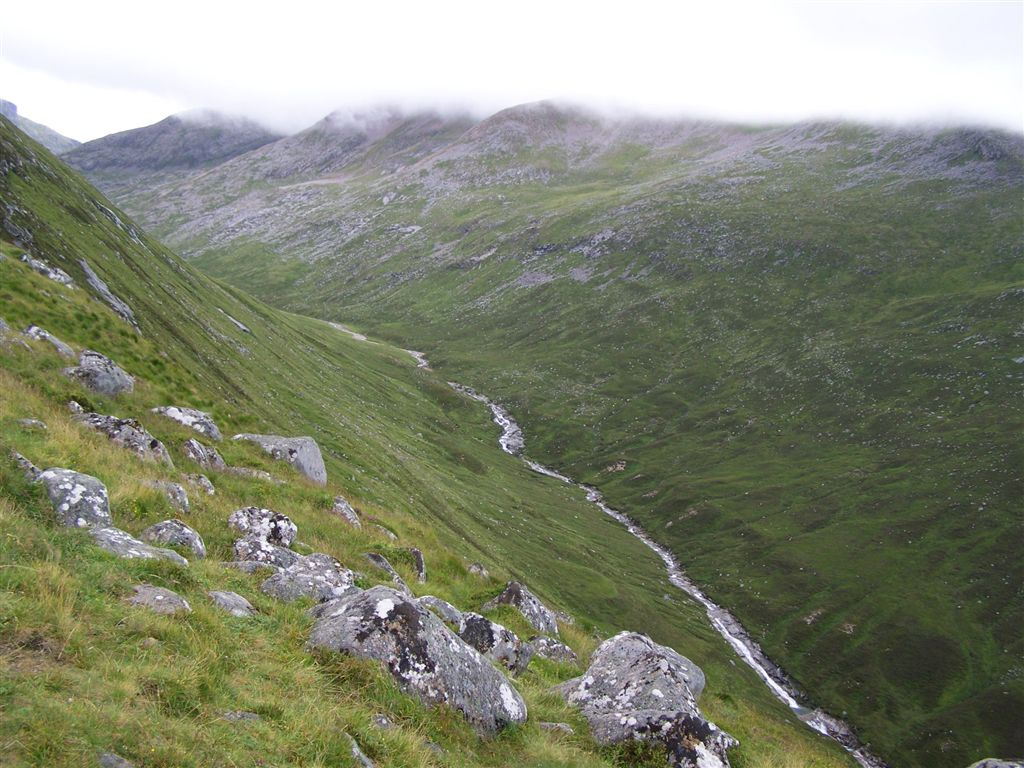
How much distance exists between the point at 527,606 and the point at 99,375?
67.1 feet

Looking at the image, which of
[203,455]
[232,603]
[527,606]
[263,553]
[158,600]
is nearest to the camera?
[158,600]

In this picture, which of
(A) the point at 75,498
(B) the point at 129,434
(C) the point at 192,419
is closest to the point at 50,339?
(C) the point at 192,419

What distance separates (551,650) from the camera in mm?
22422

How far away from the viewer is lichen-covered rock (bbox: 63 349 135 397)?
83.9 feet

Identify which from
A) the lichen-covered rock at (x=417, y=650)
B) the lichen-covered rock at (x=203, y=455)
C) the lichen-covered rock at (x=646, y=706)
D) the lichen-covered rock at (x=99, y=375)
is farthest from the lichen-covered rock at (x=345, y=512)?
the lichen-covered rock at (x=417, y=650)

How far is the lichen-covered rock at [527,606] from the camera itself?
25.5 metres

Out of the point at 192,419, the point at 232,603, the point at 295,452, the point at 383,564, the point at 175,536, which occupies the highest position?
the point at 175,536

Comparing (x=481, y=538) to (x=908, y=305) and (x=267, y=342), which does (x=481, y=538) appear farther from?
→ (x=908, y=305)

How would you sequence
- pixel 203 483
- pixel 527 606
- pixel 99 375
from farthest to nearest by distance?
1. pixel 99 375
2. pixel 527 606
3. pixel 203 483

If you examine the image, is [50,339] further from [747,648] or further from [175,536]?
[747,648]

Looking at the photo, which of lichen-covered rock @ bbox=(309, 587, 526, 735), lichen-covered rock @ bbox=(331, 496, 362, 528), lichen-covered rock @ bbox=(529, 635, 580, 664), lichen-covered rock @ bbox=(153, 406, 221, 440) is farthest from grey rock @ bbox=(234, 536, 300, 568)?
lichen-covered rock @ bbox=(153, 406, 221, 440)

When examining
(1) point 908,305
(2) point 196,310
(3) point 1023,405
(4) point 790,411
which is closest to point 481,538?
(2) point 196,310

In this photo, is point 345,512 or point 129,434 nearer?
point 129,434

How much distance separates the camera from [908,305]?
625 ft
